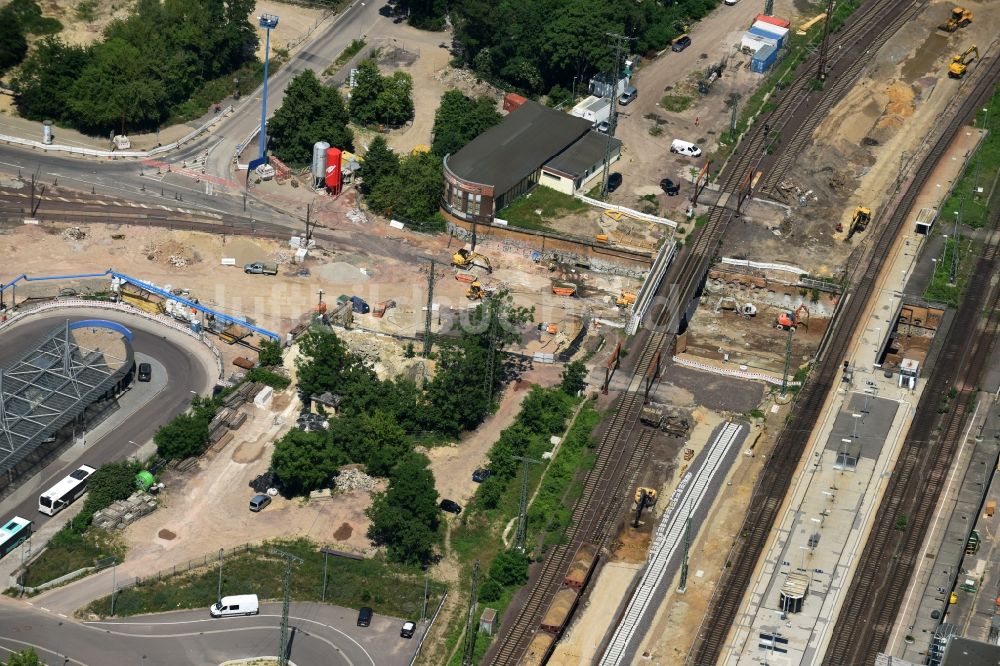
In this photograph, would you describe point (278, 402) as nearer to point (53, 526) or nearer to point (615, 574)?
point (53, 526)

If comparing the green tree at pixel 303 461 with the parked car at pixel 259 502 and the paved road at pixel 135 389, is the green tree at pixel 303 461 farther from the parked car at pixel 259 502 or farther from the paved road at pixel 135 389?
the paved road at pixel 135 389

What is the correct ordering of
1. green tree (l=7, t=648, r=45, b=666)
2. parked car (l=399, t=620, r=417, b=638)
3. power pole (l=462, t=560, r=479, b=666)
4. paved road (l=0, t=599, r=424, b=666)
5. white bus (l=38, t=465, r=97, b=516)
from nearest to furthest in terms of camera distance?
green tree (l=7, t=648, r=45, b=666) < paved road (l=0, t=599, r=424, b=666) < power pole (l=462, t=560, r=479, b=666) < parked car (l=399, t=620, r=417, b=638) < white bus (l=38, t=465, r=97, b=516)

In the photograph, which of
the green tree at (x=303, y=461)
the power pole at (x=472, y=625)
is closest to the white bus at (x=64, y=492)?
the green tree at (x=303, y=461)

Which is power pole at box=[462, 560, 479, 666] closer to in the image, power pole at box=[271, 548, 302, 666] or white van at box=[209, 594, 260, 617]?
power pole at box=[271, 548, 302, 666]

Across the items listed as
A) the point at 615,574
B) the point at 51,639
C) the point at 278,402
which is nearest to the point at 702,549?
the point at 615,574

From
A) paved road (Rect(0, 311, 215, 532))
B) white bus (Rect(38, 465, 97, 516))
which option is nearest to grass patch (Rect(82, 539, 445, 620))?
white bus (Rect(38, 465, 97, 516))

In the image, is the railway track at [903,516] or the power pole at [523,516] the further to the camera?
the power pole at [523,516]
